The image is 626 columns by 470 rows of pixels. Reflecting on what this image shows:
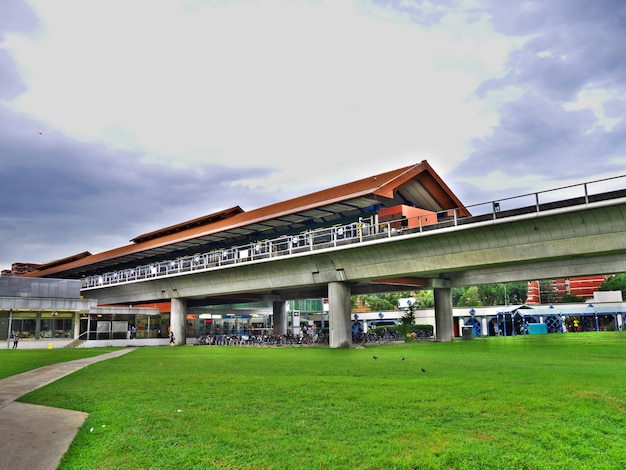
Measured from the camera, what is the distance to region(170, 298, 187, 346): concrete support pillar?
176ft

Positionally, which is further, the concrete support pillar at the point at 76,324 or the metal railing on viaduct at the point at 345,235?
the concrete support pillar at the point at 76,324

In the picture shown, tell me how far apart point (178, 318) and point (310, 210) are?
850 inches

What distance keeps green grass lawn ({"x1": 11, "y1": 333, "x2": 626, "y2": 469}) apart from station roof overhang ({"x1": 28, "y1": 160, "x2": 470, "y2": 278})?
54.8ft

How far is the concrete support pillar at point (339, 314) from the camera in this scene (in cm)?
3675

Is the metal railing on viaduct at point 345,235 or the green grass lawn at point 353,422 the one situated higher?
the metal railing on viaduct at point 345,235

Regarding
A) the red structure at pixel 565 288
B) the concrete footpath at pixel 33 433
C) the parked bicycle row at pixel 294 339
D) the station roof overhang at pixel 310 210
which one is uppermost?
the station roof overhang at pixel 310 210

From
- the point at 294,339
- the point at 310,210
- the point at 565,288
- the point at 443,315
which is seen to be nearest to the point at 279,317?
the point at 294,339

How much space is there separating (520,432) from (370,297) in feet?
417

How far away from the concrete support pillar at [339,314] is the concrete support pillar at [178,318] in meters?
22.4

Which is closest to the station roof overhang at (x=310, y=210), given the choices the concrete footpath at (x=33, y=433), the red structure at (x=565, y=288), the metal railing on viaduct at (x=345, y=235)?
the metal railing on viaduct at (x=345, y=235)

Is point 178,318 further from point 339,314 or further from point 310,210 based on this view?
point 339,314

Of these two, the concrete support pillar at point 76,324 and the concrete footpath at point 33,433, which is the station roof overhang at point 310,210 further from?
the concrete footpath at point 33,433

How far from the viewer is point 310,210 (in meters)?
41.8

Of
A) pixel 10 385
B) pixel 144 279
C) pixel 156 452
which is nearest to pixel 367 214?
pixel 144 279
